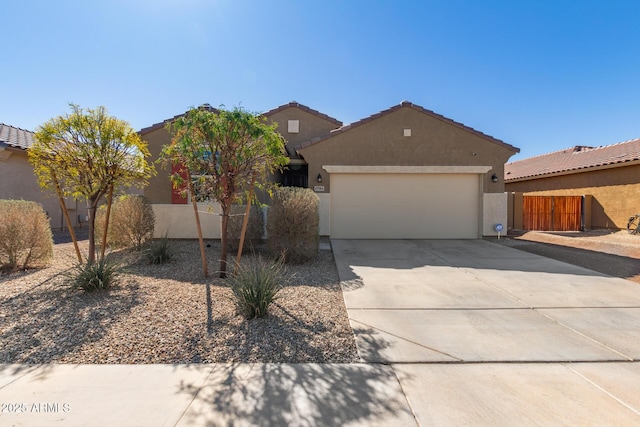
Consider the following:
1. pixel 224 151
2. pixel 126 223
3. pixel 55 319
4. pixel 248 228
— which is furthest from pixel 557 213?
pixel 55 319

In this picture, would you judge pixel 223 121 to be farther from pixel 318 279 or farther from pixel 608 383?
pixel 608 383

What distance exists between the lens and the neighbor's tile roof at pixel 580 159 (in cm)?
1453

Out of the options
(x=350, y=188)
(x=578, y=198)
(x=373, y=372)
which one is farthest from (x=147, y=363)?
(x=578, y=198)

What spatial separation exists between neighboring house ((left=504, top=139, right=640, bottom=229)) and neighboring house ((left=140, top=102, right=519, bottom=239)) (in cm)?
696

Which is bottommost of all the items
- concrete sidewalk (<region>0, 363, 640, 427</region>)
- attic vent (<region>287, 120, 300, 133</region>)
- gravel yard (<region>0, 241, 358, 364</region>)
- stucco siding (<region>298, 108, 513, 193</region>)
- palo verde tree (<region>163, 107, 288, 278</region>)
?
concrete sidewalk (<region>0, 363, 640, 427</region>)

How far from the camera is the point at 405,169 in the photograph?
11523 millimetres

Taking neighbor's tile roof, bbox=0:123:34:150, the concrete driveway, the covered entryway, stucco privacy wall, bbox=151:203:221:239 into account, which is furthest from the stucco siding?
neighbor's tile roof, bbox=0:123:34:150

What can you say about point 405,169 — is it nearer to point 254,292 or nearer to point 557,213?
point 254,292

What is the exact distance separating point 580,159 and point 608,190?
149 inches

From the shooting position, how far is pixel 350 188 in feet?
38.2

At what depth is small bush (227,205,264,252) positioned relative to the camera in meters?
8.17

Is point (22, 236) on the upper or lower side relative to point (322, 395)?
upper

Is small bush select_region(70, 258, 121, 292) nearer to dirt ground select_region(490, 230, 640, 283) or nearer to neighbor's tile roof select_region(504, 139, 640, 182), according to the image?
dirt ground select_region(490, 230, 640, 283)

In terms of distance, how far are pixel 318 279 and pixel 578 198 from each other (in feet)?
54.3
